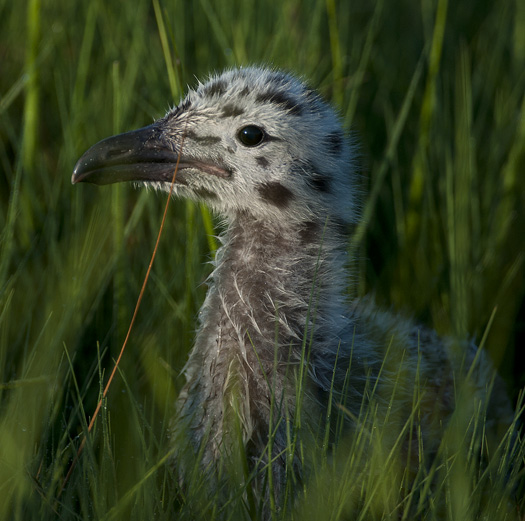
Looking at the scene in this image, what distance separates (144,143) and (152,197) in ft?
2.91

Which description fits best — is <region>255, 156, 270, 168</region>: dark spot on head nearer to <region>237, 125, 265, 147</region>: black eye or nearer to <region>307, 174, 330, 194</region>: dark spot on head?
<region>237, 125, 265, 147</region>: black eye

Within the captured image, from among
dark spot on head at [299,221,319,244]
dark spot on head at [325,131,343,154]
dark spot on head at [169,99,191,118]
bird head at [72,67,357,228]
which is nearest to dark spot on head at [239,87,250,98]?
bird head at [72,67,357,228]

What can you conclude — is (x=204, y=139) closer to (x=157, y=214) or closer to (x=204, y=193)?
(x=204, y=193)

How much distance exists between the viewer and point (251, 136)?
9.45ft

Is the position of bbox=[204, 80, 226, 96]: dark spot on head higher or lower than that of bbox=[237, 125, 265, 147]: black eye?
higher

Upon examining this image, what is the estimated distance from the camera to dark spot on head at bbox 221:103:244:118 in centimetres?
290

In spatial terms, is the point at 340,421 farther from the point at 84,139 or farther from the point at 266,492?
the point at 84,139

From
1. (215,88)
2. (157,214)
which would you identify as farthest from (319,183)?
(157,214)

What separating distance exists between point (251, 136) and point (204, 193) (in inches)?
10.9

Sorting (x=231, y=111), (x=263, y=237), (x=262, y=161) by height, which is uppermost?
(x=231, y=111)

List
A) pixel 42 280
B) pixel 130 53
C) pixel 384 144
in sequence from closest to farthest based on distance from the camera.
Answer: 1. pixel 42 280
2. pixel 130 53
3. pixel 384 144

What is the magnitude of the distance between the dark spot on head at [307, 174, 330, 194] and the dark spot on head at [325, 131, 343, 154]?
12cm

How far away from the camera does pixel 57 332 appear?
8.94 feet

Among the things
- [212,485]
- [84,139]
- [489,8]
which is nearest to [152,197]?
[84,139]
